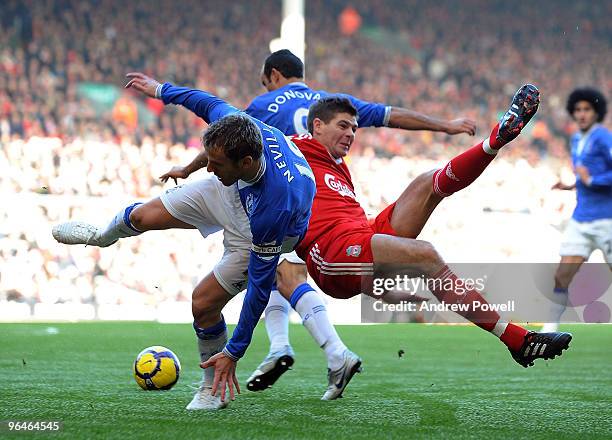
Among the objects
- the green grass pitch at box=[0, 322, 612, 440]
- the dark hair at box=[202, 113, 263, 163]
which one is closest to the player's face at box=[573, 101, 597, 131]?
the green grass pitch at box=[0, 322, 612, 440]

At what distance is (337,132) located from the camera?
214 inches

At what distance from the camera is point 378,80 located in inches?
806

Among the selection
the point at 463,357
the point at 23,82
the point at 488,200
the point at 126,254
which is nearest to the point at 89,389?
the point at 463,357

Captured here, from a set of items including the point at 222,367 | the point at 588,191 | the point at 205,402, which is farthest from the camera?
the point at 588,191

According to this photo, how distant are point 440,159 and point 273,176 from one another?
14059 mm

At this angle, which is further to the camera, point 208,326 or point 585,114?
point 585,114

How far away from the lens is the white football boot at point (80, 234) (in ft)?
16.9

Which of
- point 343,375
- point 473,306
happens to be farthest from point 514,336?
point 343,375

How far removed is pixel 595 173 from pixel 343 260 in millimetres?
3980

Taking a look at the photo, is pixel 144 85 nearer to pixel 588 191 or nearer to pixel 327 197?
pixel 327 197

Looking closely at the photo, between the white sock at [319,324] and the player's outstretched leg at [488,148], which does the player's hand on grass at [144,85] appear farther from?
the player's outstretched leg at [488,148]

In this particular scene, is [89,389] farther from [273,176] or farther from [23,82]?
[23,82]

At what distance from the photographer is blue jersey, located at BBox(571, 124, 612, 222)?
8.18 meters

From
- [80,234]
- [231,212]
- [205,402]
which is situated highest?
[231,212]
